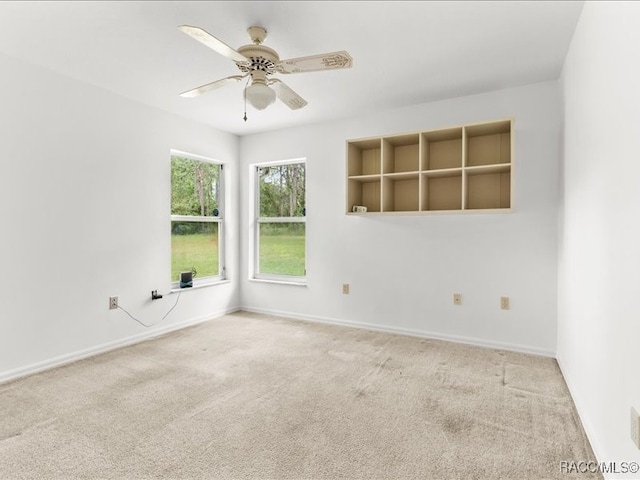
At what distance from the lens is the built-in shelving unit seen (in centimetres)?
341

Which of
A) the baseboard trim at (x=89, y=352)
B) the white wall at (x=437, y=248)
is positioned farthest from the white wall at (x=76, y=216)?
the white wall at (x=437, y=248)

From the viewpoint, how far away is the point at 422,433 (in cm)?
203

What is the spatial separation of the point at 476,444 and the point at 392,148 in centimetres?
296

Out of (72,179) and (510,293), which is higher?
(72,179)

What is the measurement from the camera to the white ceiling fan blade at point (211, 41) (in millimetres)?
1780

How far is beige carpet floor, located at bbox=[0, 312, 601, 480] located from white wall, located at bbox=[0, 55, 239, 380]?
33 cm

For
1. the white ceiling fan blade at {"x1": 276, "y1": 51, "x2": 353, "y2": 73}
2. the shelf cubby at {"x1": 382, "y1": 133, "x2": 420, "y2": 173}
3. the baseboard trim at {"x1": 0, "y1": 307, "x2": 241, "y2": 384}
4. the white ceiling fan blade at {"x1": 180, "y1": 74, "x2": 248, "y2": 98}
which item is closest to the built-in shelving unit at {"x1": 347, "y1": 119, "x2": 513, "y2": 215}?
the shelf cubby at {"x1": 382, "y1": 133, "x2": 420, "y2": 173}

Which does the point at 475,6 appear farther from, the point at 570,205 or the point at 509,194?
the point at 509,194

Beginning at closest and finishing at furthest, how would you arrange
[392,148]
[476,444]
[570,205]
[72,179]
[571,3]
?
[476,444], [571,3], [570,205], [72,179], [392,148]

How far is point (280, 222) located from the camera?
4922 mm

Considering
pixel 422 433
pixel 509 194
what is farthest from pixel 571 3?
pixel 422 433

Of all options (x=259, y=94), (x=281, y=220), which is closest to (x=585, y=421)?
(x=259, y=94)

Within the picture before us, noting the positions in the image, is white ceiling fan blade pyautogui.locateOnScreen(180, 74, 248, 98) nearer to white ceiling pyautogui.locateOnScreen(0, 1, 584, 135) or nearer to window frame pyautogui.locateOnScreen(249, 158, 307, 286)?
white ceiling pyautogui.locateOnScreen(0, 1, 584, 135)

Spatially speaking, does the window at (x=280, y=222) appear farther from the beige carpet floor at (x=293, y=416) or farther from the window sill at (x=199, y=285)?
the beige carpet floor at (x=293, y=416)
